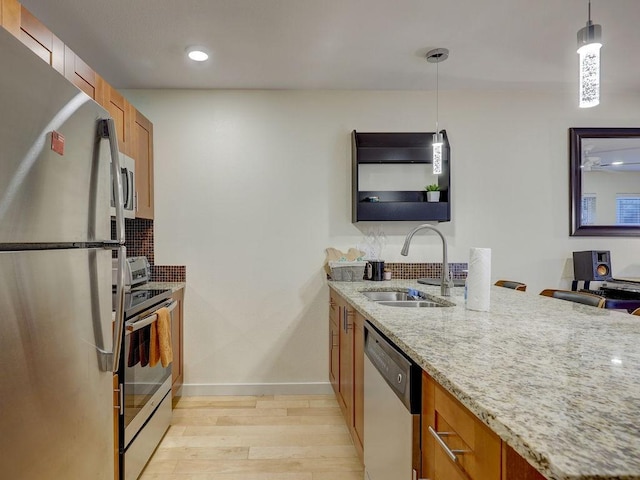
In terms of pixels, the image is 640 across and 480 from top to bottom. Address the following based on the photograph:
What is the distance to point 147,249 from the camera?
10.0 ft

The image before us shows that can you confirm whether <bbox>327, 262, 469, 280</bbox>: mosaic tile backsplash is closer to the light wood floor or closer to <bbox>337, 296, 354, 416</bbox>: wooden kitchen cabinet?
<bbox>337, 296, 354, 416</bbox>: wooden kitchen cabinet

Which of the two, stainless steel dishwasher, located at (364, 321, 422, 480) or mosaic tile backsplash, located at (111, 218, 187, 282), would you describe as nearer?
stainless steel dishwasher, located at (364, 321, 422, 480)

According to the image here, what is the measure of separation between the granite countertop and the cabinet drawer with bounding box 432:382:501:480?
57mm

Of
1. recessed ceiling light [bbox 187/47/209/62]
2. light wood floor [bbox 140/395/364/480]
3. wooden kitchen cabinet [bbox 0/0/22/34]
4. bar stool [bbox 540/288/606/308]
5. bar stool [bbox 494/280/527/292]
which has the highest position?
recessed ceiling light [bbox 187/47/209/62]

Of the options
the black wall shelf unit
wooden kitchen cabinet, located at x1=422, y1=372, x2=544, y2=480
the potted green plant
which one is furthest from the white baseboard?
wooden kitchen cabinet, located at x1=422, y1=372, x2=544, y2=480

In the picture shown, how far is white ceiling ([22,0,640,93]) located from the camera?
2.01 metres

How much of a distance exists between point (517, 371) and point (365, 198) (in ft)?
7.61

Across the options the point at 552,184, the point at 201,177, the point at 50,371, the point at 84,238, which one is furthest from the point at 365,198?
the point at 50,371

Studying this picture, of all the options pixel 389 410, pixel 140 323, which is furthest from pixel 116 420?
pixel 389 410

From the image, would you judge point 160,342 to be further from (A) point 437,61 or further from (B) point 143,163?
(A) point 437,61

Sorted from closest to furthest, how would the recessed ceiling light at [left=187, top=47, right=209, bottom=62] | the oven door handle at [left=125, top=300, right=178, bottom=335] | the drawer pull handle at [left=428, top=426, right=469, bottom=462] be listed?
the drawer pull handle at [left=428, top=426, right=469, bottom=462]
the oven door handle at [left=125, top=300, right=178, bottom=335]
the recessed ceiling light at [left=187, top=47, right=209, bottom=62]

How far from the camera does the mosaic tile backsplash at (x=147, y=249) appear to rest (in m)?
3.04

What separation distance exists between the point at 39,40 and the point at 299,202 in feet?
6.28

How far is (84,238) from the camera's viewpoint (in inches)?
49.2
